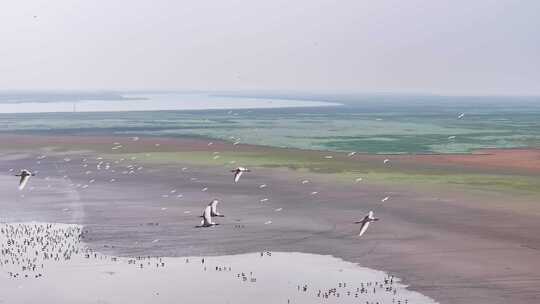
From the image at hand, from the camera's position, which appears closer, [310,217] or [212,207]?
[212,207]

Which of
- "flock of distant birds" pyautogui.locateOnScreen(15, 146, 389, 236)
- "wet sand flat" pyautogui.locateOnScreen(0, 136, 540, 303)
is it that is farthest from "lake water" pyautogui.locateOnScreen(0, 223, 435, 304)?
"flock of distant birds" pyautogui.locateOnScreen(15, 146, 389, 236)

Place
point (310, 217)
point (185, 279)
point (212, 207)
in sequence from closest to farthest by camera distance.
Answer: point (212, 207)
point (185, 279)
point (310, 217)

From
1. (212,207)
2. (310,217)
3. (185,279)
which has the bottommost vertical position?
(185,279)

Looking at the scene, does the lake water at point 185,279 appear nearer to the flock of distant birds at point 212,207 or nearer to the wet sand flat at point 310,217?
the wet sand flat at point 310,217

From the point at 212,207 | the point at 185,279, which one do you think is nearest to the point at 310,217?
the point at 185,279

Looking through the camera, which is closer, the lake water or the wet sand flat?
the lake water

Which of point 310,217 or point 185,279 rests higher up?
point 310,217

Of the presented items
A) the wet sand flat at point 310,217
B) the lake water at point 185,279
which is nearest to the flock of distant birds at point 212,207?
the wet sand flat at point 310,217

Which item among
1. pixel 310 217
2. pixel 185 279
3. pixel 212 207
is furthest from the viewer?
pixel 310 217

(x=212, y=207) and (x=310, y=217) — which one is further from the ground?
(x=310, y=217)

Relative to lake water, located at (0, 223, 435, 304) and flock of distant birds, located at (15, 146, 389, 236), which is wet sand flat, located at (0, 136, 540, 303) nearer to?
flock of distant birds, located at (15, 146, 389, 236)

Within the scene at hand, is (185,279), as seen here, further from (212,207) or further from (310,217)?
(310,217)
